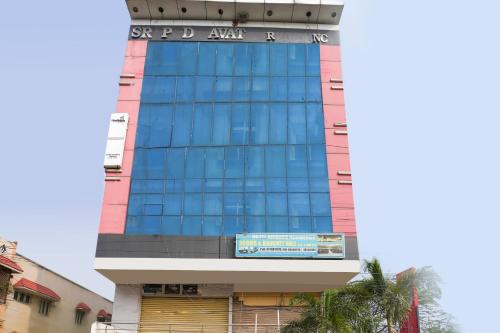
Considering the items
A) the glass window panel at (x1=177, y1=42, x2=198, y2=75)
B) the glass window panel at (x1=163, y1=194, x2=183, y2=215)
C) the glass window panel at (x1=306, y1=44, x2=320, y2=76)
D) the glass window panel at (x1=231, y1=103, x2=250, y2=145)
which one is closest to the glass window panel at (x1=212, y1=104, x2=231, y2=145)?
the glass window panel at (x1=231, y1=103, x2=250, y2=145)

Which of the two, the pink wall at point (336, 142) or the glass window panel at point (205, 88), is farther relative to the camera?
the glass window panel at point (205, 88)

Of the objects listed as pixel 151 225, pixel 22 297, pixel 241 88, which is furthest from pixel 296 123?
pixel 22 297

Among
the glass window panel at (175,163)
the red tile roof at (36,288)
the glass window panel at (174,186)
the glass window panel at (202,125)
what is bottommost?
the red tile roof at (36,288)

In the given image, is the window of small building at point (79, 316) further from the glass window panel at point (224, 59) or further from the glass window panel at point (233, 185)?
the glass window panel at point (224, 59)

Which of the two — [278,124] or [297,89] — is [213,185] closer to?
[278,124]

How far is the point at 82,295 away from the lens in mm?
49500

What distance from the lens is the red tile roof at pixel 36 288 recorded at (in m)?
37.8

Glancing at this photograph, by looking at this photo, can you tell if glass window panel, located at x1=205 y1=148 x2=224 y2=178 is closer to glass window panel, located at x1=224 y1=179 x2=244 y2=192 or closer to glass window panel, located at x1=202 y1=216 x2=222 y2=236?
glass window panel, located at x1=224 y1=179 x2=244 y2=192

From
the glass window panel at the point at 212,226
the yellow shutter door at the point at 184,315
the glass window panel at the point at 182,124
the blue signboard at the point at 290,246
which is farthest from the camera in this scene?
the glass window panel at the point at 182,124

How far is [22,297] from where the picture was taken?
127 ft

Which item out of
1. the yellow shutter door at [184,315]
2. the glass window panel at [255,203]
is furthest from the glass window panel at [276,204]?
the yellow shutter door at [184,315]

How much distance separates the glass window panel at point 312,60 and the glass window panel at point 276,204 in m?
9.35

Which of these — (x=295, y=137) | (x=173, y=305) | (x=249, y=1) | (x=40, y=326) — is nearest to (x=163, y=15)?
(x=249, y=1)

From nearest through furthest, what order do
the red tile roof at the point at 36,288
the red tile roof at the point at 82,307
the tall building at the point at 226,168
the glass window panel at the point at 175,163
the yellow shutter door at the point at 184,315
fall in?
1. the tall building at the point at 226,168
2. the yellow shutter door at the point at 184,315
3. the glass window panel at the point at 175,163
4. the red tile roof at the point at 36,288
5. the red tile roof at the point at 82,307
